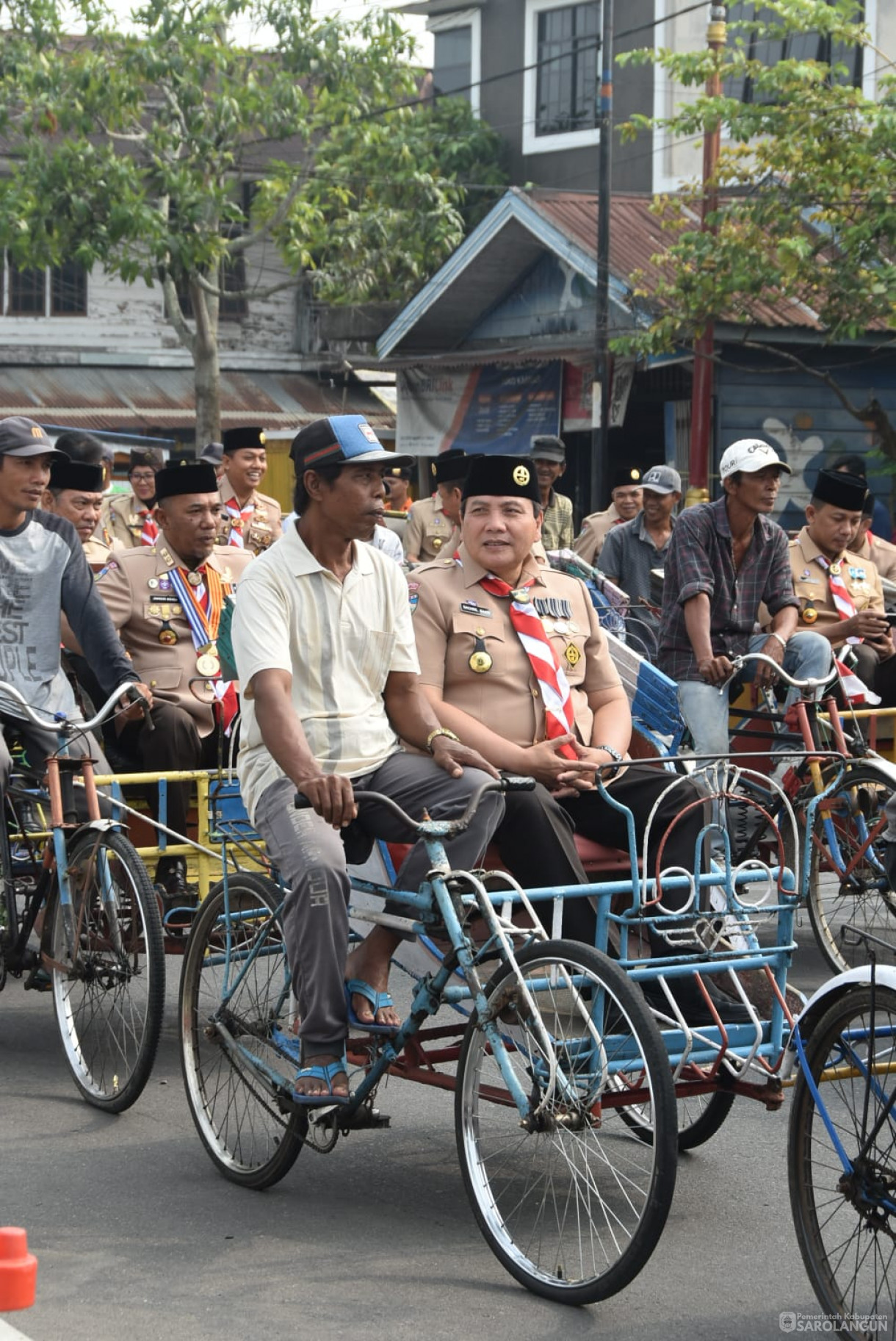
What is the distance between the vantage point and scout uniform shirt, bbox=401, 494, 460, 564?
1330 centimetres

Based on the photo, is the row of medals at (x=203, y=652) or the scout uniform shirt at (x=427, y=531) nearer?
the row of medals at (x=203, y=652)

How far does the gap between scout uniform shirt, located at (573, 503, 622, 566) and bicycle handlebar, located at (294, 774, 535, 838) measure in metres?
9.07

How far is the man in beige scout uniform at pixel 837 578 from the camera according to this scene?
879 centimetres

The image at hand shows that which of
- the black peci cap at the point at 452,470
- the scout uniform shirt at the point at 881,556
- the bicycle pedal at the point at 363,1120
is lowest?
the bicycle pedal at the point at 363,1120

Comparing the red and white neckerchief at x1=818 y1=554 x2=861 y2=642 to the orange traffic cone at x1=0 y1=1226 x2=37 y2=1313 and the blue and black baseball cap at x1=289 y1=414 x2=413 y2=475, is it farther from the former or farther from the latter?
the orange traffic cone at x1=0 y1=1226 x2=37 y2=1313

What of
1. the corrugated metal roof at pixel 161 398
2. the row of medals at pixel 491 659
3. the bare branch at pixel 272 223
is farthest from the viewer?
the corrugated metal roof at pixel 161 398

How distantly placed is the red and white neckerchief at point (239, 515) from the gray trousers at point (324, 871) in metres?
5.61

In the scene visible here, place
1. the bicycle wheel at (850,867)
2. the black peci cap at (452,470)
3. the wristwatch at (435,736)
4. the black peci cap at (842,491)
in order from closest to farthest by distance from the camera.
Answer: the wristwatch at (435,736), the bicycle wheel at (850,867), the black peci cap at (842,491), the black peci cap at (452,470)

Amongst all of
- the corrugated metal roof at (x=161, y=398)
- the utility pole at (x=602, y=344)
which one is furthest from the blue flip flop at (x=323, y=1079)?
the corrugated metal roof at (x=161, y=398)

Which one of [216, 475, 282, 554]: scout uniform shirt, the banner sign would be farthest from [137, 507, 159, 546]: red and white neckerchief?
the banner sign

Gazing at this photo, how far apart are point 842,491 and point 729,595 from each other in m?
0.96

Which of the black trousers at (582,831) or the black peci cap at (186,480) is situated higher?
the black peci cap at (186,480)

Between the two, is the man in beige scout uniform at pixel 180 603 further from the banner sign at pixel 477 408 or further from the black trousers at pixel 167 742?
the banner sign at pixel 477 408

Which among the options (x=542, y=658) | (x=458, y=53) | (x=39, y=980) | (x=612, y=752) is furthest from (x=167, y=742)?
(x=458, y=53)
